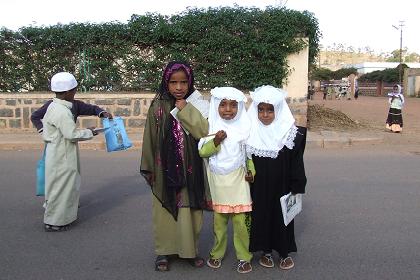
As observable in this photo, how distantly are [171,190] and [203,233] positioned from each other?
138cm

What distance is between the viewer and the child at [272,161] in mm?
3875

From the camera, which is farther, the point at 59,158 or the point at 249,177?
the point at 59,158

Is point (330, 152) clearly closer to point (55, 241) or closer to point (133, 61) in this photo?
point (133, 61)

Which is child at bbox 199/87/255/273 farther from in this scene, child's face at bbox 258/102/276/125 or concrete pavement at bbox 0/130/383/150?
concrete pavement at bbox 0/130/383/150

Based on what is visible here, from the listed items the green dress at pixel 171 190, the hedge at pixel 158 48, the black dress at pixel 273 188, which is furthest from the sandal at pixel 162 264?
the hedge at pixel 158 48

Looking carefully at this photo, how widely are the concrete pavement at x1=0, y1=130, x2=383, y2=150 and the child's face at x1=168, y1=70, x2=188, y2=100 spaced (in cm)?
745

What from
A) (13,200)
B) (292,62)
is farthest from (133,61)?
(13,200)

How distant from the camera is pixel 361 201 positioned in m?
6.43

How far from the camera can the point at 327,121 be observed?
1456 centimetres

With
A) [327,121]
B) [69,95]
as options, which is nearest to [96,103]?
[327,121]

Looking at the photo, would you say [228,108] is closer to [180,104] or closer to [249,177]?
[180,104]

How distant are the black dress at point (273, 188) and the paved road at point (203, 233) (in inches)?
12.7

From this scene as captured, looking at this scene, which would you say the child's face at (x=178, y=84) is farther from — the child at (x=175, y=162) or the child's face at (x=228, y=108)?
the child's face at (x=228, y=108)

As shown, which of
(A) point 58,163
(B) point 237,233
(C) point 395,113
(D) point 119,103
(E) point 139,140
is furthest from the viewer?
(C) point 395,113
